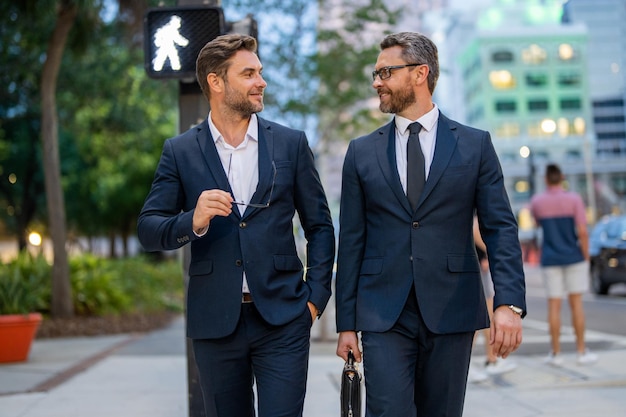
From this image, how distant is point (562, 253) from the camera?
9.43 meters

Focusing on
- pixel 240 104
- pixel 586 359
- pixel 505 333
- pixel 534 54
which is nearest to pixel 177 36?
pixel 240 104

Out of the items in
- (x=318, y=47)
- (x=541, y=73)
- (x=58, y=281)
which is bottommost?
(x=58, y=281)

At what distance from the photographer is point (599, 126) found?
533ft

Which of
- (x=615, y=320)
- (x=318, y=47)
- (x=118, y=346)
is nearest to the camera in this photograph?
(x=118, y=346)

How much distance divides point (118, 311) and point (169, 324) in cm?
107

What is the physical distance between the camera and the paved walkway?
7.25 meters

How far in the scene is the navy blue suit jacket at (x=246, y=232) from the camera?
3.75 metres

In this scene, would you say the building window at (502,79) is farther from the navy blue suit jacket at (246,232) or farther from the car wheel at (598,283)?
the navy blue suit jacket at (246,232)

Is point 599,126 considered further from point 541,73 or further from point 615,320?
point 615,320

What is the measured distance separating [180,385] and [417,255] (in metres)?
5.54

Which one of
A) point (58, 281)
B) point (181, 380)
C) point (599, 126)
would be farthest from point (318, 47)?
point (599, 126)

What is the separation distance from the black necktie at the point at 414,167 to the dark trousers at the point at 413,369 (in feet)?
1.37

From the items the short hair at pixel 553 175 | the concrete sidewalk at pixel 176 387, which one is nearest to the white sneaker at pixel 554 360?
the concrete sidewalk at pixel 176 387

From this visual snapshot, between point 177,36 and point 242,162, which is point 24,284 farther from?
point 242,162
